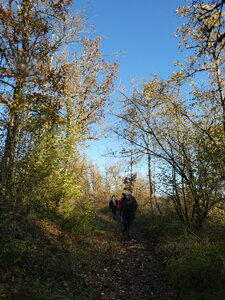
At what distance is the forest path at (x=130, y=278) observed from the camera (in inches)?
162

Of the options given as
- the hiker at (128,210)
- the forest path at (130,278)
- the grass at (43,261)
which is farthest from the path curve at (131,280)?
the hiker at (128,210)

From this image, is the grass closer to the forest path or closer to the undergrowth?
the forest path

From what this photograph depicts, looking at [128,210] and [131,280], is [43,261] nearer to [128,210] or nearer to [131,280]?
[131,280]

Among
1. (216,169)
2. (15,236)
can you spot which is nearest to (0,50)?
(15,236)

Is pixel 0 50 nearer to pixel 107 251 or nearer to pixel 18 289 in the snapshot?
pixel 18 289

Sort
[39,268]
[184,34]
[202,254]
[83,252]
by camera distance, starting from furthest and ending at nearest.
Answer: [184,34], [83,252], [202,254], [39,268]

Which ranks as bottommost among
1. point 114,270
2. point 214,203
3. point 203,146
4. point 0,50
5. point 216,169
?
point 114,270

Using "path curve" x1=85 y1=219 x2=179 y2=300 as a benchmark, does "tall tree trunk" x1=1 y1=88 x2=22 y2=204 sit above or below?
above

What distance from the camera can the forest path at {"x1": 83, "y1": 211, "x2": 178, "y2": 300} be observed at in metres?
4.11

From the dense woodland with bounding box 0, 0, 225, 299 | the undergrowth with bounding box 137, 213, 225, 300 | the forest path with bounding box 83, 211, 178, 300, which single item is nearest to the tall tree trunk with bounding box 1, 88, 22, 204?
the dense woodland with bounding box 0, 0, 225, 299

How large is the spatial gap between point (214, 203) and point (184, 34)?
5.19 meters

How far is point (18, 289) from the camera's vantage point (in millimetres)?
3277

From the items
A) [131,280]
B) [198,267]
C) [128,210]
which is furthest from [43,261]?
[128,210]

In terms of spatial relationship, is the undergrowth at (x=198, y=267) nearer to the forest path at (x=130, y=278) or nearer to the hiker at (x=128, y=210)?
the forest path at (x=130, y=278)
